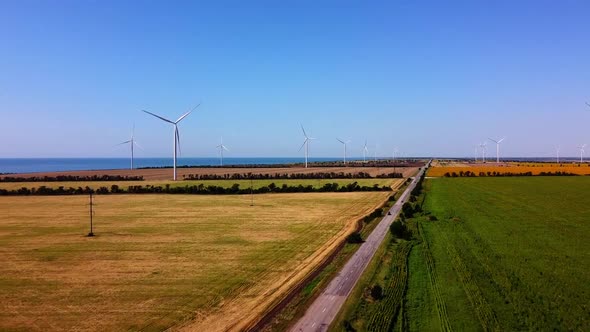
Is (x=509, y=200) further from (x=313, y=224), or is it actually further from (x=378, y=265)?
(x=378, y=265)

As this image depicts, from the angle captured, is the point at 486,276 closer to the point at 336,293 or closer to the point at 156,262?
the point at 336,293

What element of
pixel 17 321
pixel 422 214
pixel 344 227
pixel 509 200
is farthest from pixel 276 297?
pixel 509 200

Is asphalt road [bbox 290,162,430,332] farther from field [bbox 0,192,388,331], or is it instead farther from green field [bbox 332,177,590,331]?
field [bbox 0,192,388,331]

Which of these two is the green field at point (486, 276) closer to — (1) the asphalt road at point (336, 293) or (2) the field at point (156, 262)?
(1) the asphalt road at point (336, 293)

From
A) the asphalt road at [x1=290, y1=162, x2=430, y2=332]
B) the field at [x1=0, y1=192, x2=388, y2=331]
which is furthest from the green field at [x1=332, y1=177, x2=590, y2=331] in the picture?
the field at [x1=0, y1=192, x2=388, y2=331]

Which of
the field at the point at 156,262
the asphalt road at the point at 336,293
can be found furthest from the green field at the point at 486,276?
the field at the point at 156,262

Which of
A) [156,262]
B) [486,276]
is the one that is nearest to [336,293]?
[486,276]

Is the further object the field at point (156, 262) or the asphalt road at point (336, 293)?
the field at point (156, 262)
